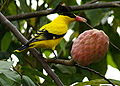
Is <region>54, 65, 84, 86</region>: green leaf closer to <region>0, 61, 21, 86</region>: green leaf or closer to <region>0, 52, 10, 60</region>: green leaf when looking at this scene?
<region>0, 52, 10, 60</region>: green leaf

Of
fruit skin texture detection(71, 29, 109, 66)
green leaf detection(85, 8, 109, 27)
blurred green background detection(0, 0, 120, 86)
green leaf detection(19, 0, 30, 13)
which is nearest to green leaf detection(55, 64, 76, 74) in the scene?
blurred green background detection(0, 0, 120, 86)

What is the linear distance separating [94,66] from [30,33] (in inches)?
14.1

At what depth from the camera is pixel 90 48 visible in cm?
102

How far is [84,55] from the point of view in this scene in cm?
102

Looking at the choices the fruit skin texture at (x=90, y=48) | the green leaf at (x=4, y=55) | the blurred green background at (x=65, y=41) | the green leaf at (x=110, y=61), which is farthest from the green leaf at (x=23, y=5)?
the fruit skin texture at (x=90, y=48)

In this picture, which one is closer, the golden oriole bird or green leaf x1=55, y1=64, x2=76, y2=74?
the golden oriole bird

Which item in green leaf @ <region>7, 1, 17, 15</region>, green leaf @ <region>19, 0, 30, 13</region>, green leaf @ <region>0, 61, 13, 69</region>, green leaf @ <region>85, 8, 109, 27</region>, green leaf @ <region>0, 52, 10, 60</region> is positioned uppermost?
green leaf @ <region>7, 1, 17, 15</region>

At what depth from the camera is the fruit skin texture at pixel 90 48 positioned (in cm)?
101

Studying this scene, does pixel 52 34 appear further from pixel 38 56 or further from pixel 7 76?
pixel 7 76

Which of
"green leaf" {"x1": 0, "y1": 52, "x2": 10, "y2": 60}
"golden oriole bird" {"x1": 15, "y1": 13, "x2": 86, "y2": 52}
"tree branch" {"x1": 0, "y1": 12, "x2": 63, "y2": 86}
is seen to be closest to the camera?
"tree branch" {"x1": 0, "y1": 12, "x2": 63, "y2": 86}

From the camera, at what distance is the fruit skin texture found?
3.31 ft

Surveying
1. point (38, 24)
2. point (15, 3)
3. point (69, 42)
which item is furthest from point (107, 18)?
point (15, 3)

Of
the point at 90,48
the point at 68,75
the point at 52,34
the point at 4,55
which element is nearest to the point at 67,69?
the point at 68,75

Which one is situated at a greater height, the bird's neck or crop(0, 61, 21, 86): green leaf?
the bird's neck
